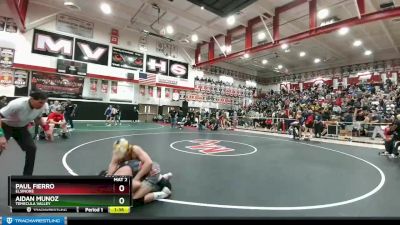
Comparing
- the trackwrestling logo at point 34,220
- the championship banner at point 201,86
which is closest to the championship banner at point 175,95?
the championship banner at point 201,86

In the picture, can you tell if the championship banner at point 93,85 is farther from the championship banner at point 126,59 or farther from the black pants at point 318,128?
the black pants at point 318,128

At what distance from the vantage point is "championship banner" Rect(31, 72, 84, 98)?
15234 mm

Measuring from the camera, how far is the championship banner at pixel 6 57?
13.6 meters

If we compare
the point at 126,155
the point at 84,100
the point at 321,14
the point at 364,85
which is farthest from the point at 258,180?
the point at 364,85

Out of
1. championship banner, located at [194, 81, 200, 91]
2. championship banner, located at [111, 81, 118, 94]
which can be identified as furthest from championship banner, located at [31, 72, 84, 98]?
championship banner, located at [194, 81, 200, 91]

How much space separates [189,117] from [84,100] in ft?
26.5

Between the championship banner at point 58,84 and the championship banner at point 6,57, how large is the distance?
1442mm

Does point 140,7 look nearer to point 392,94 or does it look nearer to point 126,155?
point 126,155

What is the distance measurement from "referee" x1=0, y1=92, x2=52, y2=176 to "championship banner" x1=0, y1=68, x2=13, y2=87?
14256mm

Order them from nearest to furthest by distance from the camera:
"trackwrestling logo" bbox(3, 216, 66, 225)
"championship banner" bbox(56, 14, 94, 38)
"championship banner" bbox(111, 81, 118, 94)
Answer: "trackwrestling logo" bbox(3, 216, 66, 225), "championship banner" bbox(56, 14, 94, 38), "championship banner" bbox(111, 81, 118, 94)

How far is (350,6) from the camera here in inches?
488
